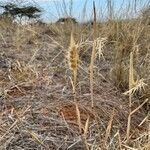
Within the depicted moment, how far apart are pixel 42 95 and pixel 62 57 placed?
895 millimetres

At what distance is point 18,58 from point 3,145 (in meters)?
1.25

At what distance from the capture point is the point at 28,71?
2.37 meters

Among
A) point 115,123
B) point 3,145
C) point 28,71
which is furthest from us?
point 28,71

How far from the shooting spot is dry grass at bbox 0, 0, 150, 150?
4.91 feet

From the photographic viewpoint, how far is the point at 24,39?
11.1 ft

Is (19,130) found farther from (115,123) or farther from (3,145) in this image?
(115,123)

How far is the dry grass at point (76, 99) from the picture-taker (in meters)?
1.50

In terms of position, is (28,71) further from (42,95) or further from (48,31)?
(48,31)

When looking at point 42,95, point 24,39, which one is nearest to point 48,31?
point 24,39

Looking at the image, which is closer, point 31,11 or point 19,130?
point 19,130

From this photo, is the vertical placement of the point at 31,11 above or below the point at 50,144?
above

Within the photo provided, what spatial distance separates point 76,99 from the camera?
6.28 feet

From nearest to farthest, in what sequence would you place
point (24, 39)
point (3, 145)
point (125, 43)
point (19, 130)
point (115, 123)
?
point (3, 145), point (19, 130), point (115, 123), point (125, 43), point (24, 39)

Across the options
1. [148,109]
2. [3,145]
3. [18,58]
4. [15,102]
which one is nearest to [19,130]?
[3,145]
